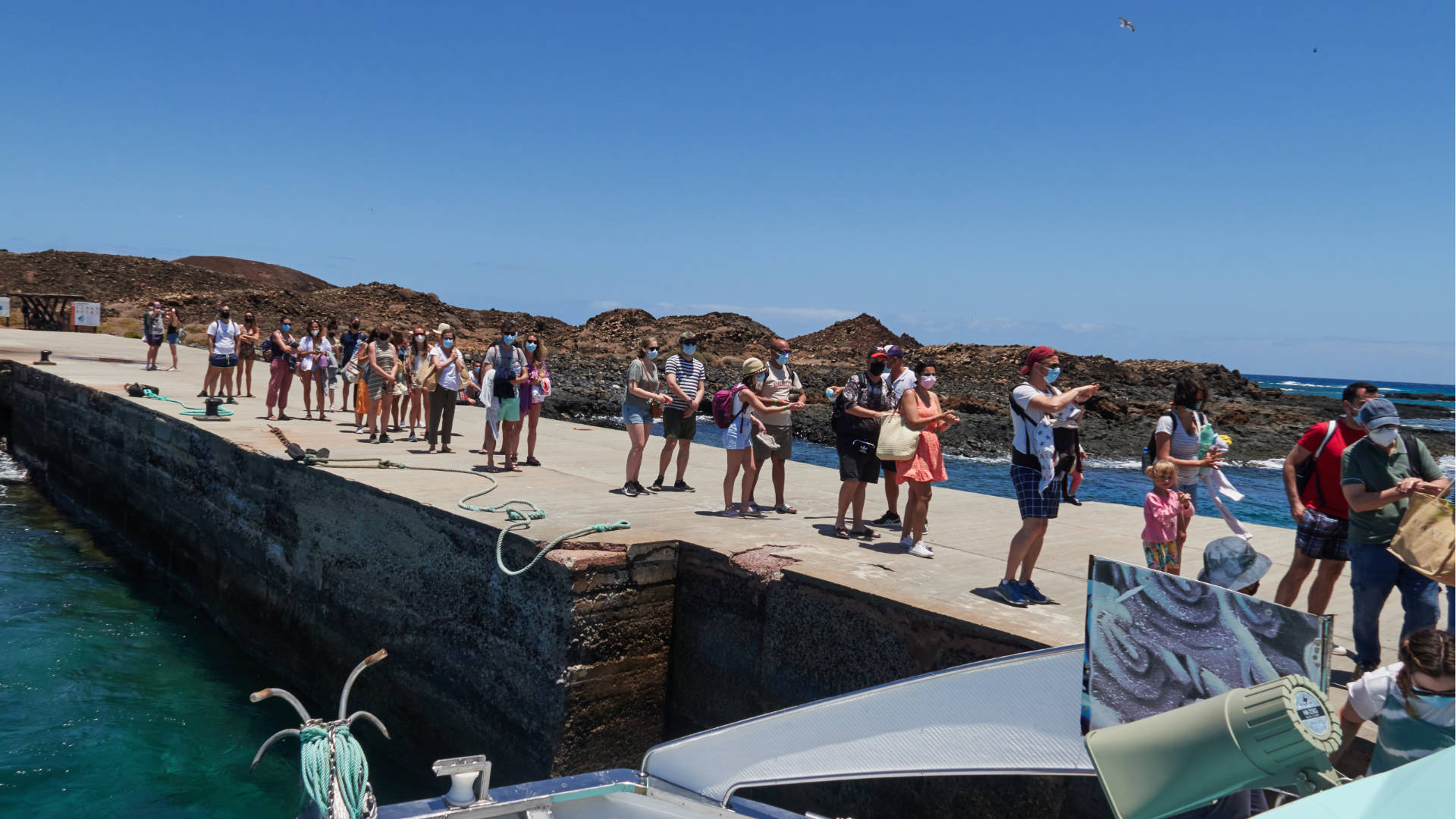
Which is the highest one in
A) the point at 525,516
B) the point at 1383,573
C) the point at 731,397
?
the point at 731,397

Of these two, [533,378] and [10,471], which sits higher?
[533,378]

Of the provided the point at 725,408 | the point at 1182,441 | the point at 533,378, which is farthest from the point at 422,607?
the point at 1182,441

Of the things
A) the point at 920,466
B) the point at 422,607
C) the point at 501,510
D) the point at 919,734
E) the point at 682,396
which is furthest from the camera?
the point at 682,396

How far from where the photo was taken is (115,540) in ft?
44.5

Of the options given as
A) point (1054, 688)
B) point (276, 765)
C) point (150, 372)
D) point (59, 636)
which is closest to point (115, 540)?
point (59, 636)

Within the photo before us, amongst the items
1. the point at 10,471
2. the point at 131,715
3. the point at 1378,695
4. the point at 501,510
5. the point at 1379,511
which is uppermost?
the point at 1379,511

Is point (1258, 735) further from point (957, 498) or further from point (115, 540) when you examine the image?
point (115, 540)

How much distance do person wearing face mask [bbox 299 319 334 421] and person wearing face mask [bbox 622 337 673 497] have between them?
7.09m

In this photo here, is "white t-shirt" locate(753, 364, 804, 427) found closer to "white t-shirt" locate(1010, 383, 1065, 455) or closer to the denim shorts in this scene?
the denim shorts

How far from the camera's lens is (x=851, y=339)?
67.3 m

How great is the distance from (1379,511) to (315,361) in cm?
1322

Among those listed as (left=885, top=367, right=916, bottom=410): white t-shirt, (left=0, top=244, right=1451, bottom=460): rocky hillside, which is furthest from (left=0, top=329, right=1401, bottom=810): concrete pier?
(left=0, top=244, right=1451, bottom=460): rocky hillside

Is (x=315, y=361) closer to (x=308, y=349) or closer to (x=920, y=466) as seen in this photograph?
(x=308, y=349)

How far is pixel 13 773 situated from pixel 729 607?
5.38 metres
